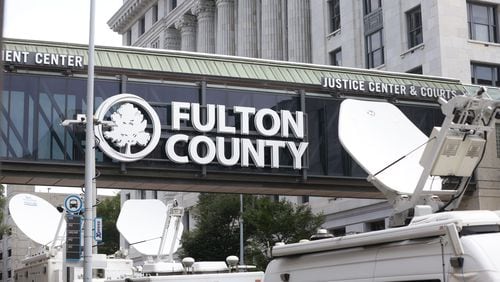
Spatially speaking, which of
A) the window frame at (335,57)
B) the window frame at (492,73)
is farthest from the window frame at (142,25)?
the window frame at (492,73)

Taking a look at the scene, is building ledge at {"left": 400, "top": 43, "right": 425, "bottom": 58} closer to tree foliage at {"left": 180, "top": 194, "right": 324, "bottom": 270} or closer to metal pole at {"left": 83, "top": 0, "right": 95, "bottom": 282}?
tree foliage at {"left": 180, "top": 194, "right": 324, "bottom": 270}

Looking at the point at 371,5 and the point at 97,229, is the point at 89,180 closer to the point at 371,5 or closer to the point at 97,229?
the point at 97,229

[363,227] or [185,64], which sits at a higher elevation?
[185,64]

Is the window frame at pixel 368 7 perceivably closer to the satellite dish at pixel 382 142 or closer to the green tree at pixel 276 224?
the green tree at pixel 276 224

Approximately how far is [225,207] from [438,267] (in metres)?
47.0

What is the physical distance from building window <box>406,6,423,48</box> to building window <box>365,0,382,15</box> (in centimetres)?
323

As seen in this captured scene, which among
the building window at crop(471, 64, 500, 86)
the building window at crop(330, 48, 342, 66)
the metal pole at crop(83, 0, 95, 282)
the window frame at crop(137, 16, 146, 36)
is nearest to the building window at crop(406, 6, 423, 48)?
the building window at crop(471, 64, 500, 86)

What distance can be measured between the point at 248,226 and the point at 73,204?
3041 cm

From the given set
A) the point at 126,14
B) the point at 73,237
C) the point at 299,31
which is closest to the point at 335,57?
the point at 299,31

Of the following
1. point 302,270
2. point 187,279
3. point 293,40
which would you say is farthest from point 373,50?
point 302,270

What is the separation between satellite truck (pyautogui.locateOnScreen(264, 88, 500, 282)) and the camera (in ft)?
21.5

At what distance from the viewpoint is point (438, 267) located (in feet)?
21.7

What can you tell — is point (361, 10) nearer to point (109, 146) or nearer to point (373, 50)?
point (373, 50)

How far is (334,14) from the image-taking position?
182ft
